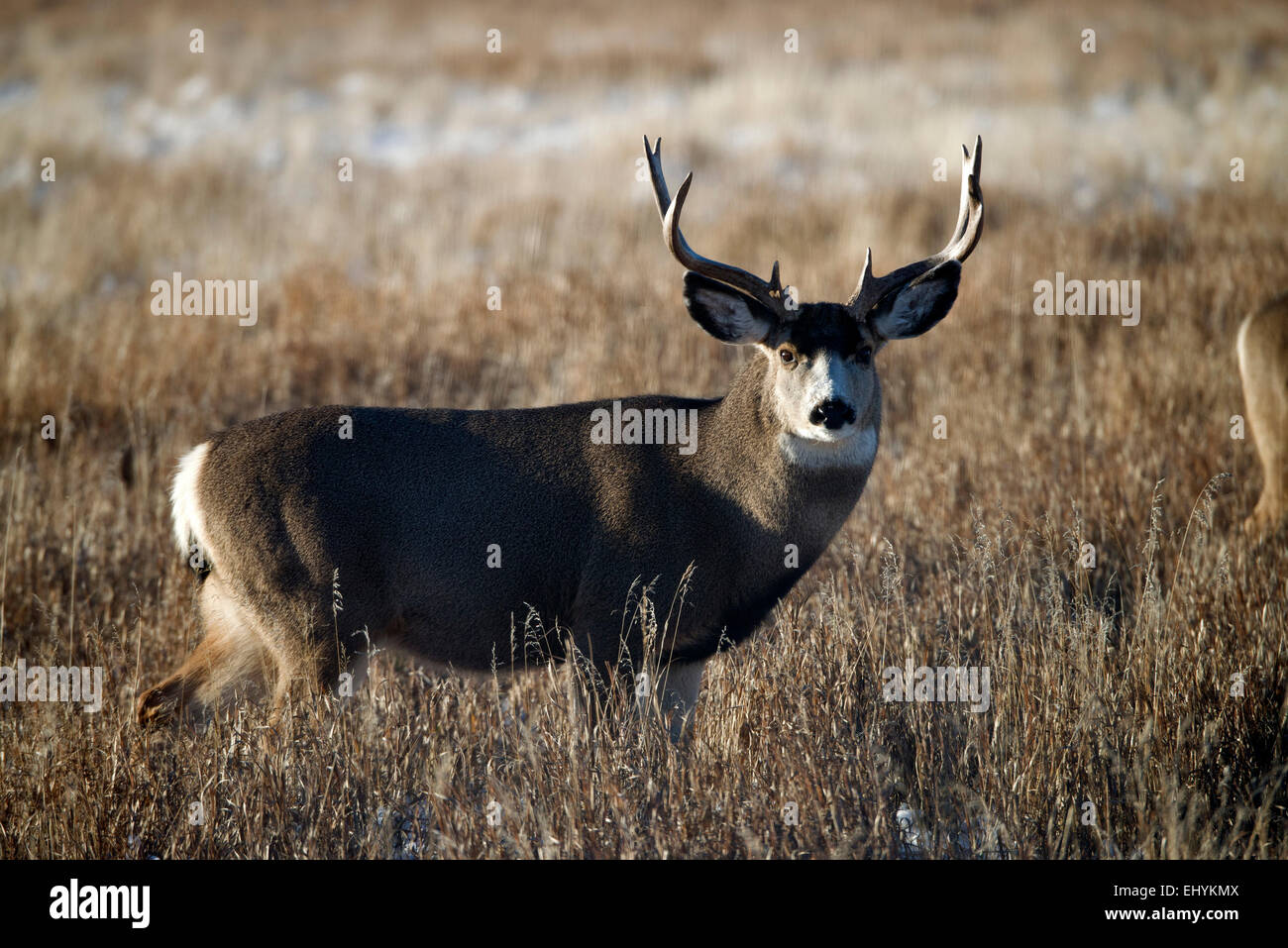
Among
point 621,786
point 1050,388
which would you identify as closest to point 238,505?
point 621,786

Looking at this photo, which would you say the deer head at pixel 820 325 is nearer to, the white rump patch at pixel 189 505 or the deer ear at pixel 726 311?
the deer ear at pixel 726 311

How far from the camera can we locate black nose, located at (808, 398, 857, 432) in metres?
4.25

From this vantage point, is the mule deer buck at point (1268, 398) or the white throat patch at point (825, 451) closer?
the white throat patch at point (825, 451)

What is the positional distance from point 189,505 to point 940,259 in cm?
290

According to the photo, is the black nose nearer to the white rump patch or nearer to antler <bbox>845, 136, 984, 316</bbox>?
antler <bbox>845, 136, 984, 316</bbox>

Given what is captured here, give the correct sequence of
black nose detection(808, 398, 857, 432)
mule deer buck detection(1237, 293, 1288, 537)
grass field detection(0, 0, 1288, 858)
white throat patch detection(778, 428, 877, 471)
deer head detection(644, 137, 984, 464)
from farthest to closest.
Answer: mule deer buck detection(1237, 293, 1288, 537) < white throat patch detection(778, 428, 877, 471) < deer head detection(644, 137, 984, 464) < black nose detection(808, 398, 857, 432) < grass field detection(0, 0, 1288, 858)

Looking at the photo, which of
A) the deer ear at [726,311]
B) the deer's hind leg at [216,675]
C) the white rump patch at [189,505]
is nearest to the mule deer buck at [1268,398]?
the deer ear at [726,311]

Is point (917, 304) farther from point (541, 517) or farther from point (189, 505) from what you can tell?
point (189, 505)

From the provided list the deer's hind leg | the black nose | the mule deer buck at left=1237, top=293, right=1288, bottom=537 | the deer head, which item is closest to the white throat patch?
the deer head

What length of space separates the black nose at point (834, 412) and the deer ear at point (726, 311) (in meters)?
0.48

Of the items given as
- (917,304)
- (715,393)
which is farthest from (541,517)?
(715,393)

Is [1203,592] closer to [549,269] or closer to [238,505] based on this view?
[238,505]

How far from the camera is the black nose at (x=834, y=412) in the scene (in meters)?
4.25

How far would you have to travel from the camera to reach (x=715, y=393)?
859cm
